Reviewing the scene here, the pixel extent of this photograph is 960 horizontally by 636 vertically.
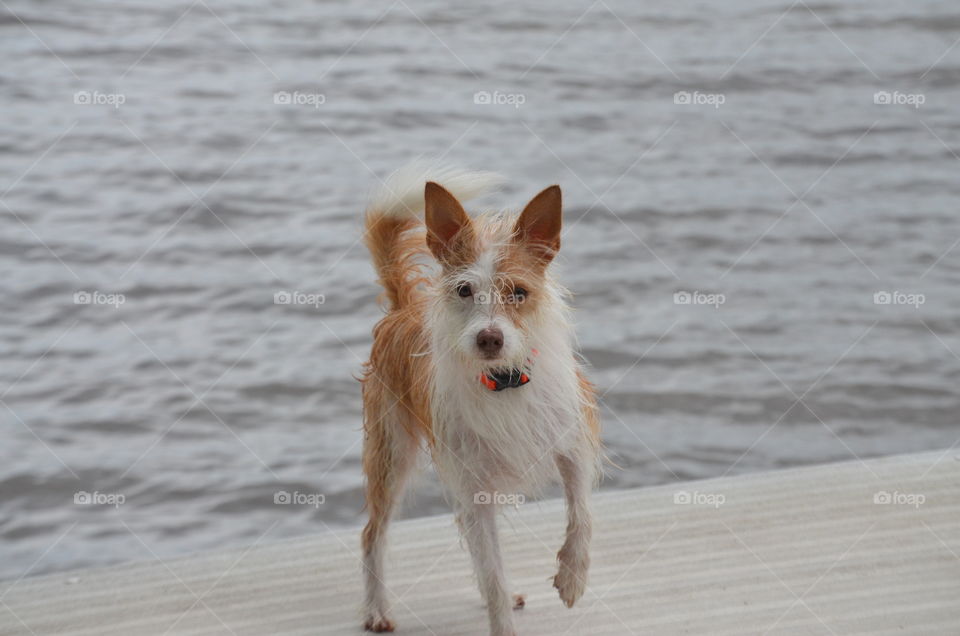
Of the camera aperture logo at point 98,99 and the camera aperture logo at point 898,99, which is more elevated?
the camera aperture logo at point 98,99

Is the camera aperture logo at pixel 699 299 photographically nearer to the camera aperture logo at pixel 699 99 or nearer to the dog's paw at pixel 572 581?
the camera aperture logo at pixel 699 99

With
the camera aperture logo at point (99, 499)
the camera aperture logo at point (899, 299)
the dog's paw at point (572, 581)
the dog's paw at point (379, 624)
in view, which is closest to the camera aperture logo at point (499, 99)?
the camera aperture logo at point (899, 299)

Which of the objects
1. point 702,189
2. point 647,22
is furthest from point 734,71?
point 702,189

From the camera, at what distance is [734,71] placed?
9188mm

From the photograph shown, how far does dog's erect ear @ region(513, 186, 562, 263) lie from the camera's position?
9.49ft

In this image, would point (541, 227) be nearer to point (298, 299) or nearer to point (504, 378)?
point (504, 378)

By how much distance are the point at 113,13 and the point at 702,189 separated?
533 cm

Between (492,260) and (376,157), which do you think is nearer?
(492,260)

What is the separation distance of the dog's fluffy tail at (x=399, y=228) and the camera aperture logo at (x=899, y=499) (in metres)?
1.73

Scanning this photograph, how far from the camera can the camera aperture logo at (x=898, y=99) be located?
29.1 feet

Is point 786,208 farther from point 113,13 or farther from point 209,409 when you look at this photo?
point 113,13

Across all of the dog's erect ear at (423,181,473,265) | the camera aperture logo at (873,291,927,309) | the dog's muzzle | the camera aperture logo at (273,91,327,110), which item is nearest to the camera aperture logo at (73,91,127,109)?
the camera aperture logo at (273,91,327,110)

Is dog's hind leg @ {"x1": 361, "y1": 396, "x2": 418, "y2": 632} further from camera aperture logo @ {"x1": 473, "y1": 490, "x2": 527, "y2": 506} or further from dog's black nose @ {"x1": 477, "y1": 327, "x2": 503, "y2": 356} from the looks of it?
dog's black nose @ {"x1": 477, "y1": 327, "x2": 503, "y2": 356}

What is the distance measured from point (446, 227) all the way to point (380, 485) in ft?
2.92
